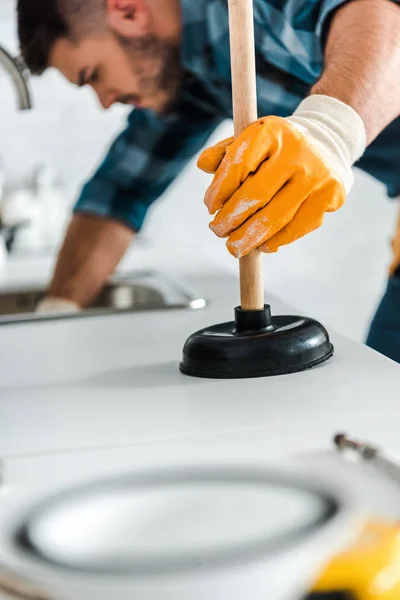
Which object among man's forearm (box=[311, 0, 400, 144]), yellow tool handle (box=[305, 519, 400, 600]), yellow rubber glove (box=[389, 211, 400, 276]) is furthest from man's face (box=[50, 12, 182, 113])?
yellow tool handle (box=[305, 519, 400, 600])

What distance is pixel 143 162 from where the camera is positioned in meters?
1.70

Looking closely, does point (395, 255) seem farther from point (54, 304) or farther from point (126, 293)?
point (54, 304)

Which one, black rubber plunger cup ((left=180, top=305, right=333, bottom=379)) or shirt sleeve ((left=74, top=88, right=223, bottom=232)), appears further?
shirt sleeve ((left=74, top=88, right=223, bottom=232))

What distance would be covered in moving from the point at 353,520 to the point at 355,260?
2.23 metres

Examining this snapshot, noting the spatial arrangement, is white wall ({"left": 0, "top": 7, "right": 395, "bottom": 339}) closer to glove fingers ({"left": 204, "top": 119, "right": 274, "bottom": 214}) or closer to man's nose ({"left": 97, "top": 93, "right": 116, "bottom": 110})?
man's nose ({"left": 97, "top": 93, "right": 116, "bottom": 110})

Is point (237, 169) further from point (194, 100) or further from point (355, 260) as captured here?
point (355, 260)

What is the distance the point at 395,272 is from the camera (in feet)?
5.45

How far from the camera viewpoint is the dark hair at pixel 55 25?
1.63m

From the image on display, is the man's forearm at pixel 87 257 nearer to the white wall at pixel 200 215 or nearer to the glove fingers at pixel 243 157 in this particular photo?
the white wall at pixel 200 215

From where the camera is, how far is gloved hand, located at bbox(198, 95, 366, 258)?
745 mm

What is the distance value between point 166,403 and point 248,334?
0.12 meters

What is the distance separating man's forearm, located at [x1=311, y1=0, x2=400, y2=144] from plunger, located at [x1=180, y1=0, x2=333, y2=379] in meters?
0.15

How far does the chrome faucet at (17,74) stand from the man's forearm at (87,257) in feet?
1.89

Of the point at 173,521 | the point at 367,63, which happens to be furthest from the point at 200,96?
the point at 173,521
